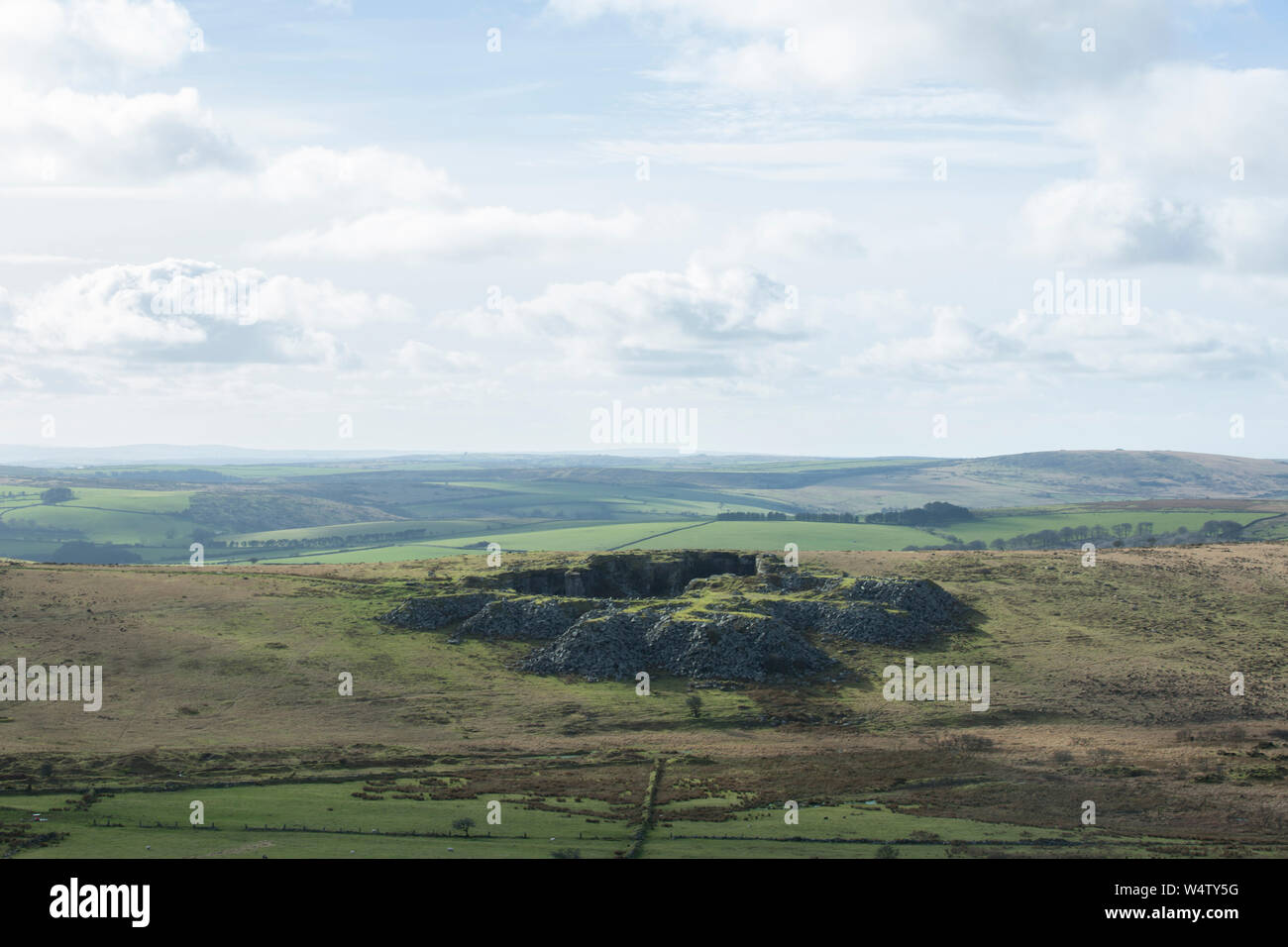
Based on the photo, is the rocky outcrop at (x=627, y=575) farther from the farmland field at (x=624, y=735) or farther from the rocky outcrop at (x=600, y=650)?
the rocky outcrop at (x=600, y=650)

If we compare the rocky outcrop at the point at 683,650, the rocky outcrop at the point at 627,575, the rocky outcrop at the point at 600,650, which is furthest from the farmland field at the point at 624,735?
the rocky outcrop at the point at 627,575

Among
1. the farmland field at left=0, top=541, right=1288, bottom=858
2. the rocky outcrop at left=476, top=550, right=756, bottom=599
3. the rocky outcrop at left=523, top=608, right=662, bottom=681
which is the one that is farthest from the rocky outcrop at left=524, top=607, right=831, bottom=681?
the rocky outcrop at left=476, top=550, right=756, bottom=599

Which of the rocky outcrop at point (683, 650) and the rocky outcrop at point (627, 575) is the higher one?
the rocky outcrop at point (627, 575)

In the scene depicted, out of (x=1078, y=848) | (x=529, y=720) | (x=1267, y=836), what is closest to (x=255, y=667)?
(x=529, y=720)

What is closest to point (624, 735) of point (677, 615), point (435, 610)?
point (677, 615)

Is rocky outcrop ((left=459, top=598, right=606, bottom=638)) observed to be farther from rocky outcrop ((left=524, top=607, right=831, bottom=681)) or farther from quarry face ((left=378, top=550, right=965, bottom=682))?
rocky outcrop ((left=524, top=607, right=831, bottom=681))

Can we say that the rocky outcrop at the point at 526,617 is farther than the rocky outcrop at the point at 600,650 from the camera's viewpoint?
Yes

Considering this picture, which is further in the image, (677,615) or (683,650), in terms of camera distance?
(677,615)

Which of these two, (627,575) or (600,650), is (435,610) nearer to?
(600,650)

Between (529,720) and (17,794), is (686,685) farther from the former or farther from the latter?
(17,794)
